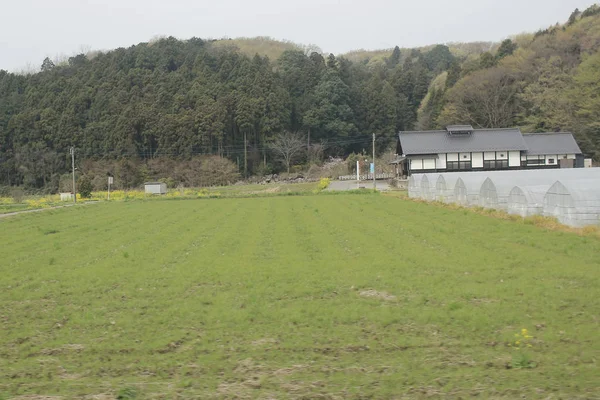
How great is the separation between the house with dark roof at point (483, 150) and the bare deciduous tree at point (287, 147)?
18541 mm

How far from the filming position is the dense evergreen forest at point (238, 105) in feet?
167

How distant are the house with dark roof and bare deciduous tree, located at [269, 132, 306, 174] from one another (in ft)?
60.8

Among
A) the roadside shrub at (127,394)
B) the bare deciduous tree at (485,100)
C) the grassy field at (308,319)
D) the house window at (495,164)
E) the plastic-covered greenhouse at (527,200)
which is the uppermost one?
the bare deciduous tree at (485,100)

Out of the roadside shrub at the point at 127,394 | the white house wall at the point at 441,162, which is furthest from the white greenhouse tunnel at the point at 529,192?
the white house wall at the point at 441,162

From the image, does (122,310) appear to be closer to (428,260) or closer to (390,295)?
(390,295)

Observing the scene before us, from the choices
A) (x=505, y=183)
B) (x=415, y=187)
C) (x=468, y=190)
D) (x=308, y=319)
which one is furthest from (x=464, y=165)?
(x=308, y=319)

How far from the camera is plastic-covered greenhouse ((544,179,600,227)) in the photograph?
1186cm

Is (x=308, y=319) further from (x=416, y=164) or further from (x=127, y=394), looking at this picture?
(x=416, y=164)

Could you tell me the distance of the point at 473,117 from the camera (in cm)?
5412

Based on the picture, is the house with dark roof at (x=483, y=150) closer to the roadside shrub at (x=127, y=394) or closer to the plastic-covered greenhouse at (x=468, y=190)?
the plastic-covered greenhouse at (x=468, y=190)

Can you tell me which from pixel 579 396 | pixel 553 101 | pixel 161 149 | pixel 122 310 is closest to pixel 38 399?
pixel 122 310

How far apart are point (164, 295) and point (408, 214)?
12283 mm

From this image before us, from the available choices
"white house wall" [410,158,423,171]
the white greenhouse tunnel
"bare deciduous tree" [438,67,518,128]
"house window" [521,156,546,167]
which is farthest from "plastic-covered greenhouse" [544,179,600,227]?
"bare deciduous tree" [438,67,518,128]

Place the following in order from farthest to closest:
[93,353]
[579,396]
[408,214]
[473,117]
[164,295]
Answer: [473,117] → [408,214] → [164,295] → [93,353] → [579,396]
